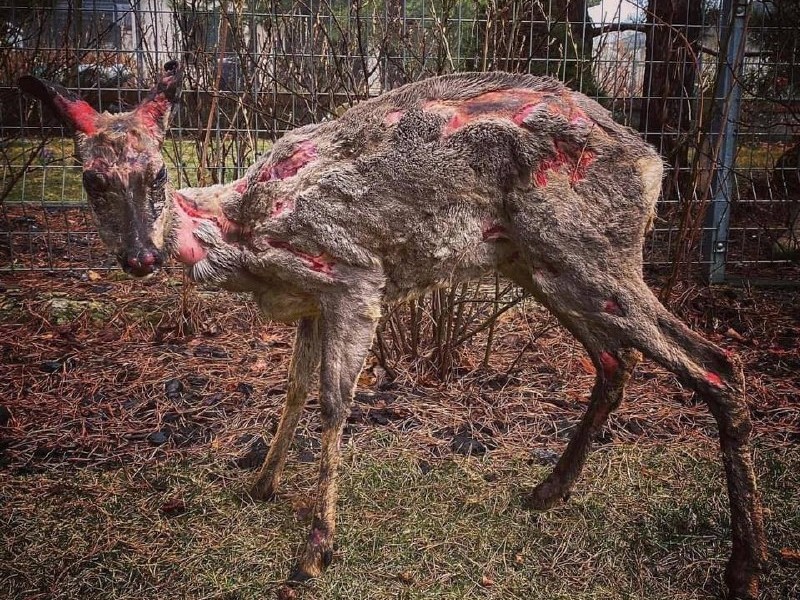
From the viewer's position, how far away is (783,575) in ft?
10.8

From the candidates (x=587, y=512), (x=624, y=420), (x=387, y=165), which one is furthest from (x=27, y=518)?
(x=624, y=420)

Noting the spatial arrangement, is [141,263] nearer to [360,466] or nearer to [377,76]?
[360,466]

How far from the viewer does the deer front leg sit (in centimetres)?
333

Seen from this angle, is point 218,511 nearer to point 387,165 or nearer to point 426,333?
point 387,165

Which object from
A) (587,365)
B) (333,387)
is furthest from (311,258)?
(587,365)

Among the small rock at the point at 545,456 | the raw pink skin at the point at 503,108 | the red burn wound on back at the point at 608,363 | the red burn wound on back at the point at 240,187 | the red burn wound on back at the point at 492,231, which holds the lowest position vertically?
the small rock at the point at 545,456

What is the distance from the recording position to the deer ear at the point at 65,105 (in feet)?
9.29

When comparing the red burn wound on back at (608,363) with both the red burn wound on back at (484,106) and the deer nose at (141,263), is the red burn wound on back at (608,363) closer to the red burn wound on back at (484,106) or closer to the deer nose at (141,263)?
the red burn wound on back at (484,106)

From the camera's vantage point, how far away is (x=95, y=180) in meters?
2.81

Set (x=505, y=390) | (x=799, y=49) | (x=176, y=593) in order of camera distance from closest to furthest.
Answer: (x=176, y=593), (x=505, y=390), (x=799, y=49)

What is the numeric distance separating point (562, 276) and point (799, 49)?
4763 millimetres

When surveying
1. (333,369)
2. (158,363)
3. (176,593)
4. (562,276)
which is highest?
(562,276)

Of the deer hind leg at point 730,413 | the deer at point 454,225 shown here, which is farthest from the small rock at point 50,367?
the deer hind leg at point 730,413

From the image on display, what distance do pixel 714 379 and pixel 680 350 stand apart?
0.19 meters
